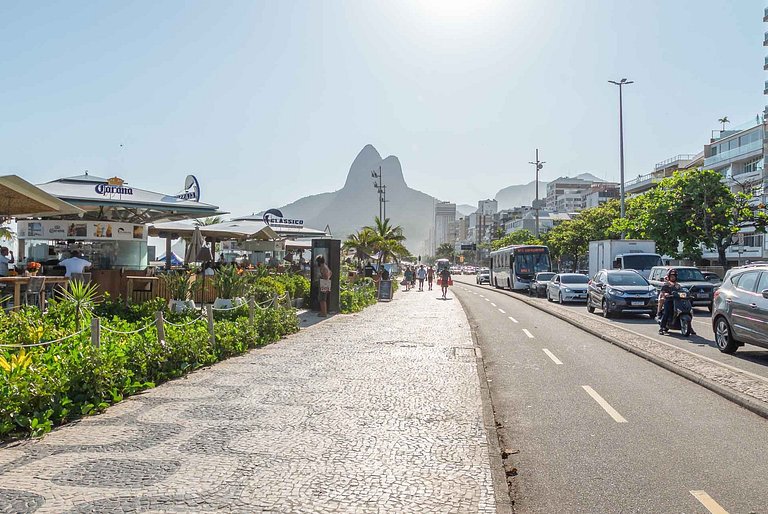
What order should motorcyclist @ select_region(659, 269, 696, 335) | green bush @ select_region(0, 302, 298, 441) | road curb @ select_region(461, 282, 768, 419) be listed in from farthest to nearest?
motorcyclist @ select_region(659, 269, 696, 335) < road curb @ select_region(461, 282, 768, 419) < green bush @ select_region(0, 302, 298, 441)

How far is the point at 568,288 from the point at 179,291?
64.1 feet

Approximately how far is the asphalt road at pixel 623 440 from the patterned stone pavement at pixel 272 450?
1.55 ft

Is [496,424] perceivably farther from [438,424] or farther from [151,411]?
[151,411]

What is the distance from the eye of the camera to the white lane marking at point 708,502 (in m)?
4.41

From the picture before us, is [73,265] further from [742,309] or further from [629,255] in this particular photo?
[629,255]

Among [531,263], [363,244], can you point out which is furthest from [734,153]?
[363,244]

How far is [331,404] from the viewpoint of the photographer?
7.55 metres

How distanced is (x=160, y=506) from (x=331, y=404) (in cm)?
337

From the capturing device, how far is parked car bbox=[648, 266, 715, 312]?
77.1 ft

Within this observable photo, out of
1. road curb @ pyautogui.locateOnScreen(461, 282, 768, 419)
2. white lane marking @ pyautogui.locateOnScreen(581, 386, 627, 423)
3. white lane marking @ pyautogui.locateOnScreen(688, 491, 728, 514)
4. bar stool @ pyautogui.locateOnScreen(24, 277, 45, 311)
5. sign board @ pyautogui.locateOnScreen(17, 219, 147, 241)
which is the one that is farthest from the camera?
sign board @ pyautogui.locateOnScreen(17, 219, 147, 241)

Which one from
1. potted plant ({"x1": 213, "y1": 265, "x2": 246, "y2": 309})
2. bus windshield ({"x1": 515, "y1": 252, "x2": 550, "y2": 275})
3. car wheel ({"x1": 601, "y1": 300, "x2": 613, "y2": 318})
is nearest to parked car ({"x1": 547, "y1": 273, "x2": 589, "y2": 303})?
car wheel ({"x1": 601, "y1": 300, "x2": 613, "y2": 318})

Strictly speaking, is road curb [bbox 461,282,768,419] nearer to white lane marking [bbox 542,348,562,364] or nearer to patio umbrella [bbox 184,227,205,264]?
white lane marking [bbox 542,348,562,364]

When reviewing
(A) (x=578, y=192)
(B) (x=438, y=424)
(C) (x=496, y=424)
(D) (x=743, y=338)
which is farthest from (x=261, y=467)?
(A) (x=578, y=192)

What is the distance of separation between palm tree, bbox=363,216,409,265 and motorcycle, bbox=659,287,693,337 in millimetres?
33607
